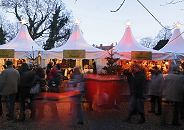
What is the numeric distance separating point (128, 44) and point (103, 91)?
1382cm

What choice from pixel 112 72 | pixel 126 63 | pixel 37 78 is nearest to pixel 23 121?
pixel 37 78

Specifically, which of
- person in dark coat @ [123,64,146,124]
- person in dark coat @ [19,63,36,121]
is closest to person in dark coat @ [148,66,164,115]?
person in dark coat @ [123,64,146,124]

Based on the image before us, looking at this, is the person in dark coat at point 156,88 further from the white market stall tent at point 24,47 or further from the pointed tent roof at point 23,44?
Result: the pointed tent roof at point 23,44

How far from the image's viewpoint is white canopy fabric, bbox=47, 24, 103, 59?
74.6 ft

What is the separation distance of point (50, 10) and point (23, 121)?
4700 cm

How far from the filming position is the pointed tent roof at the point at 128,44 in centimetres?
2372

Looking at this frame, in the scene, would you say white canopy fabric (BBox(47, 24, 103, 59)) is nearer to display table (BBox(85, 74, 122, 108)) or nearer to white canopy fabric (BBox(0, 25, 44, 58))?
white canopy fabric (BBox(0, 25, 44, 58))

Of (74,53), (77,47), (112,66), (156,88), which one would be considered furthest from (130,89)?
(77,47)

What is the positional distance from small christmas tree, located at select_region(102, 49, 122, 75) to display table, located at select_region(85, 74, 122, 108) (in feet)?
30.1

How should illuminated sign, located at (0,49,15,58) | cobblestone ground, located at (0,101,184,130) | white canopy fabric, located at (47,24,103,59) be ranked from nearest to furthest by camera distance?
cobblestone ground, located at (0,101,184,130) → illuminated sign, located at (0,49,15,58) → white canopy fabric, located at (47,24,103,59)

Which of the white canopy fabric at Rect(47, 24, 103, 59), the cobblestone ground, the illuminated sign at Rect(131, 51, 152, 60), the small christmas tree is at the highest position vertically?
the white canopy fabric at Rect(47, 24, 103, 59)

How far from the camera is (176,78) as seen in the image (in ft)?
38.7

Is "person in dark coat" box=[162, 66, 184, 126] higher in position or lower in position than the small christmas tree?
lower

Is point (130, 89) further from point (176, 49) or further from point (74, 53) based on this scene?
point (176, 49)
